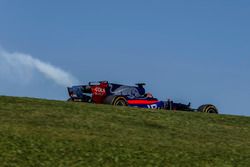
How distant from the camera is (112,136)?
12.7m

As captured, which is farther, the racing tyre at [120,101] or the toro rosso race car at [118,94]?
the toro rosso race car at [118,94]

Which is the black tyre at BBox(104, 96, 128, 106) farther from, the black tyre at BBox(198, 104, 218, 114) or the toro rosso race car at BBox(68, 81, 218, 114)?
the black tyre at BBox(198, 104, 218, 114)

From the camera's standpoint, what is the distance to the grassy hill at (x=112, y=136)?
415 inches

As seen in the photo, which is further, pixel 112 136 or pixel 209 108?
pixel 209 108

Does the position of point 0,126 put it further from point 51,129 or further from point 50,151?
point 50,151

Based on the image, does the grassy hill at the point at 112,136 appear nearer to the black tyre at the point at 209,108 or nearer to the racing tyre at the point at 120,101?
the racing tyre at the point at 120,101

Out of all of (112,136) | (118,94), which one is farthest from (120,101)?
(112,136)

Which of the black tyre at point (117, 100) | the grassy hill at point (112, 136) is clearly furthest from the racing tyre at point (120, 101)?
the grassy hill at point (112, 136)

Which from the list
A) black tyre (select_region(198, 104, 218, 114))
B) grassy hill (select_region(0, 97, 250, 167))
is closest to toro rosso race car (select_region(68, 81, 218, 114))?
black tyre (select_region(198, 104, 218, 114))

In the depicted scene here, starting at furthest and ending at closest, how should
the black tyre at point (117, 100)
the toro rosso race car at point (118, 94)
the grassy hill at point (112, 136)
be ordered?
the toro rosso race car at point (118, 94), the black tyre at point (117, 100), the grassy hill at point (112, 136)

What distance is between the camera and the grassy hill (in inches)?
415

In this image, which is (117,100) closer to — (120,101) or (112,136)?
(120,101)

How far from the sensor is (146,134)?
13672mm

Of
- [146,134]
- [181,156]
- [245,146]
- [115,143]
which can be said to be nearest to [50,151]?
[115,143]
